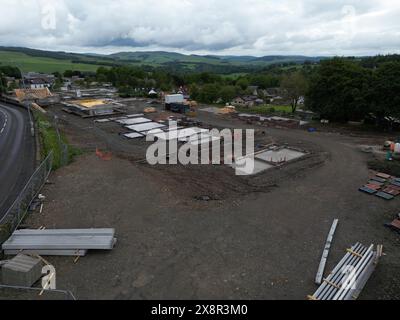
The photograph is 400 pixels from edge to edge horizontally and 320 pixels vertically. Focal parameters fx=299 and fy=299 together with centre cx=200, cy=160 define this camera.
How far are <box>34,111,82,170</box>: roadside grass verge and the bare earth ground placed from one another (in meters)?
1.42

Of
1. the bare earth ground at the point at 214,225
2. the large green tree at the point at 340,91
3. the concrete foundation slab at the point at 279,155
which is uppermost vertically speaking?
the large green tree at the point at 340,91

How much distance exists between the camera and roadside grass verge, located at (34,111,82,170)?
21719 mm

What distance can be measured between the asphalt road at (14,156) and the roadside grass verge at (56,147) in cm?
116

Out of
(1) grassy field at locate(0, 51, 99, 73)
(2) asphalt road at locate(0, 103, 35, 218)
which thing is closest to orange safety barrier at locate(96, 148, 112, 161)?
(2) asphalt road at locate(0, 103, 35, 218)

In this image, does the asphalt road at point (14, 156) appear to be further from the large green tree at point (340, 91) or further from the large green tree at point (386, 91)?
the large green tree at point (386, 91)

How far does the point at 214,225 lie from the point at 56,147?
17174 millimetres

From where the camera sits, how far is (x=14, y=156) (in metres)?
23.9

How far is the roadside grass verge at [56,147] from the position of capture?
2172cm

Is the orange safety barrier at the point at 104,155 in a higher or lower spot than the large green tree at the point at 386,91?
lower

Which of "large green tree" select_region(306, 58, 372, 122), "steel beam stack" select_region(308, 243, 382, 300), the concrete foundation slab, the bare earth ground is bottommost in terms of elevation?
the bare earth ground

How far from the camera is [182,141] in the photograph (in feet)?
91.4

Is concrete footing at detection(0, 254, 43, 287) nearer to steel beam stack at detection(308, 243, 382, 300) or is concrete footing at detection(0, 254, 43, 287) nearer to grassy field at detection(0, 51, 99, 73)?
steel beam stack at detection(308, 243, 382, 300)

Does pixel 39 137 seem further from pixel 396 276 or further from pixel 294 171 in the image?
pixel 396 276

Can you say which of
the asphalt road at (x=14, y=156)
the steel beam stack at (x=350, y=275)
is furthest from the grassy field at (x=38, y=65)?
the steel beam stack at (x=350, y=275)
